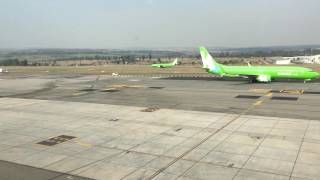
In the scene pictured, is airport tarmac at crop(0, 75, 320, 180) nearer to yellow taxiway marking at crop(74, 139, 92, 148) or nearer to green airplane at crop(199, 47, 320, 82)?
yellow taxiway marking at crop(74, 139, 92, 148)

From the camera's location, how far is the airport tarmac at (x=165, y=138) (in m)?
18.3

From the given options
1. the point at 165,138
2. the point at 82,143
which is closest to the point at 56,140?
the point at 82,143

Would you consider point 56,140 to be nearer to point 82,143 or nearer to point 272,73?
point 82,143

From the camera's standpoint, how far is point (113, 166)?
1892 centimetres

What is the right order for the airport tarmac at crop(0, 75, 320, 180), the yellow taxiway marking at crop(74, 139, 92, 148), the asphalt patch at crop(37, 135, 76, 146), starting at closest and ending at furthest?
the airport tarmac at crop(0, 75, 320, 180) < the yellow taxiway marking at crop(74, 139, 92, 148) < the asphalt patch at crop(37, 135, 76, 146)

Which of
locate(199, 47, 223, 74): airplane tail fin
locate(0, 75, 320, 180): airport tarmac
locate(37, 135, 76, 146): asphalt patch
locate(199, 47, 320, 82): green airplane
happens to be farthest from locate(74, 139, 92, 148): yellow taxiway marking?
locate(199, 47, 223, 74): airplane tail fin

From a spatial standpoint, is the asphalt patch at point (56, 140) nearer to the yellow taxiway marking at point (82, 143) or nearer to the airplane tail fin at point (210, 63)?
the yellow taxiway marking at point (82, 143)

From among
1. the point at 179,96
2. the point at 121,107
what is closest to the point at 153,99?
the point at 179,96

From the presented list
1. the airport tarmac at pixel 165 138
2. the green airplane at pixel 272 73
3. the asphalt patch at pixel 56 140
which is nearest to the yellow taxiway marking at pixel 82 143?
the airport tarmac at pixel 165 138

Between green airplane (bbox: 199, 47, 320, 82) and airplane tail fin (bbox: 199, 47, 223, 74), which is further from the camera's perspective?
airplane tail fin (bbox: 199, 47, 223, 74)

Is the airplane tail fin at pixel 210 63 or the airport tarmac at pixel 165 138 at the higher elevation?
the airplane tail fin at pixel 210 63

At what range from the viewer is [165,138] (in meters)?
25.0

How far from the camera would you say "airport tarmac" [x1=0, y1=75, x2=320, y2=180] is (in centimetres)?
1831

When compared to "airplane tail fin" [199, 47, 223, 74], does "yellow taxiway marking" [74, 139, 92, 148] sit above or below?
below
